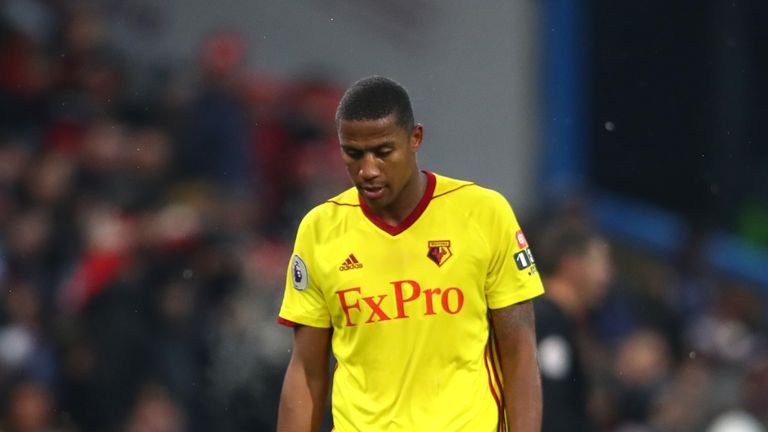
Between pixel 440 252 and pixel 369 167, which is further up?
pixel 369 167

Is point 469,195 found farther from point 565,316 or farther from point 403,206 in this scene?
point 565,316

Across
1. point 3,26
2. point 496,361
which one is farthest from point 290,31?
point 496,361

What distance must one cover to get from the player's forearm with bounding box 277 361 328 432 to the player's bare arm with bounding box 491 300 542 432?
573mm

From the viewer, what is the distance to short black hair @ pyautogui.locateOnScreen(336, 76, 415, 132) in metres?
4.71

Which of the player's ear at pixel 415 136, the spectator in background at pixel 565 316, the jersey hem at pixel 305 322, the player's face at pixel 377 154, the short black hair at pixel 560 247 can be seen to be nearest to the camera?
the player's face at pixel 377 154

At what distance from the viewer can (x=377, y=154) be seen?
4.71 meters

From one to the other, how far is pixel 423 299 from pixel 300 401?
0.53m

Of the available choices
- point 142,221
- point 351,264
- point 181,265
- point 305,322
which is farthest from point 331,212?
point 142,221

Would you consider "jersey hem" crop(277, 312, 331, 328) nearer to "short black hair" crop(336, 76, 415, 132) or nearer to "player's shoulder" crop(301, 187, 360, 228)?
"player's shoulder" crop(301, 187, 360, 228)

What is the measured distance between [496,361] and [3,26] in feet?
25.1

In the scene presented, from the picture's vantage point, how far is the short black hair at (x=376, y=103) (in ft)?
15.4

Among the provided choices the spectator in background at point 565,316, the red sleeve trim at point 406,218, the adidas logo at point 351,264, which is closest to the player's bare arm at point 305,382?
the adidas logo at point 351,264

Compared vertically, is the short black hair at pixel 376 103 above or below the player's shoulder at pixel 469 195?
above

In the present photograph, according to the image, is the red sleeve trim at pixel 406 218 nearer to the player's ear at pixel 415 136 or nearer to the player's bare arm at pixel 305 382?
the player's ear at pixel 415 136
